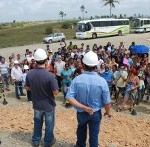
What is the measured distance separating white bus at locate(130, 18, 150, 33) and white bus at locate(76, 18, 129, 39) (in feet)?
6.87

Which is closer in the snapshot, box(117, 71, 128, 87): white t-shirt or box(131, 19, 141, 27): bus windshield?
box(117, 71, 128, 87): white t-shirt

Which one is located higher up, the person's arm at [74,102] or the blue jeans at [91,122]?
the person's arm at [74,102]

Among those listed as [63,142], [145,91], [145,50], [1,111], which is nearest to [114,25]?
[145,50]

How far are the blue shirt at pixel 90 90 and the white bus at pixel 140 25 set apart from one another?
49.2m

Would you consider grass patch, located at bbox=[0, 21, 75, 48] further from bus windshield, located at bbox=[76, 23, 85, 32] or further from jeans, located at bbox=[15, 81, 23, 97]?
jeans, located at bbox=[15, 81, 23, 97]

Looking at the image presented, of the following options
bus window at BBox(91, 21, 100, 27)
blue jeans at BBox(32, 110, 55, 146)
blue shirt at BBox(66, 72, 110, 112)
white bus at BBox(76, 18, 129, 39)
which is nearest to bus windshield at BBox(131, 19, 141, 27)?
white bus at BBox(76, 18, 129, 39)

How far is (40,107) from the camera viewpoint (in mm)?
6230

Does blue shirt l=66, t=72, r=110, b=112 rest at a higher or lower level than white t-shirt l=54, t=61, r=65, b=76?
higher

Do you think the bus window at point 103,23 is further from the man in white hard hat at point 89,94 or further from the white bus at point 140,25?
the man in white hard hat at point 89,94

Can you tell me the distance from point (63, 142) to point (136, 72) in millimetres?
4930

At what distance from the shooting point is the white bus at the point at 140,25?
53.1 metres

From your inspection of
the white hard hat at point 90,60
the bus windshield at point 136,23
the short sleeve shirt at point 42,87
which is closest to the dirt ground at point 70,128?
the short sleeve shirt at point 42,87

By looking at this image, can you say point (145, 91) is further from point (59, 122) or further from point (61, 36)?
point (61, 36)

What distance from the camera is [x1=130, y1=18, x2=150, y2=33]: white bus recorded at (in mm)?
53056
